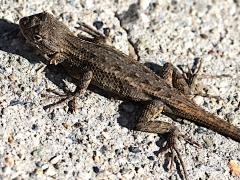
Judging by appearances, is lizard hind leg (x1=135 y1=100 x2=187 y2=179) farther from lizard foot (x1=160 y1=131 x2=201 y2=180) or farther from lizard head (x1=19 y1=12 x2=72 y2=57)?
lizard head (x1=19 y1=12 x2=72 y2=57)

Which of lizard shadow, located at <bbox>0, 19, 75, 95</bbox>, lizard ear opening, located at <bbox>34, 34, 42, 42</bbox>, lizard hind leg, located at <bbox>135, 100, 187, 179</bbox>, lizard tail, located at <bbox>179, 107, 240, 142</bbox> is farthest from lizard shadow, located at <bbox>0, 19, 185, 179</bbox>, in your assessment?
lizard tail, located at <bbox>179, 107, 240, 142</bbox>

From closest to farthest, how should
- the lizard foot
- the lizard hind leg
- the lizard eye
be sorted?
the lizard foot, the lizard hind leg, the lizard eye

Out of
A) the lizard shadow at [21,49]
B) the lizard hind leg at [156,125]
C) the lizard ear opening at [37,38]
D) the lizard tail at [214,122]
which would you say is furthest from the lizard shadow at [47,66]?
the lizard tail at [214,122]

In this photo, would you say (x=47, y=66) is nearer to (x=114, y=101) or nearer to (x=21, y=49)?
(x=21, y=49)

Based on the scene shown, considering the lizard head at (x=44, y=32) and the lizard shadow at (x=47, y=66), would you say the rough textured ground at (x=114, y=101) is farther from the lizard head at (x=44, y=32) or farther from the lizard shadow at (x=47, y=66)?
the lizard head at (x=44, y=32)

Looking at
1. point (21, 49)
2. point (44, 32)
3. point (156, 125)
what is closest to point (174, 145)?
point (156, 125)

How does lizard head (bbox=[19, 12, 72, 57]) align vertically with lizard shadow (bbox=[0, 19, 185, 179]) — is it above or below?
above
